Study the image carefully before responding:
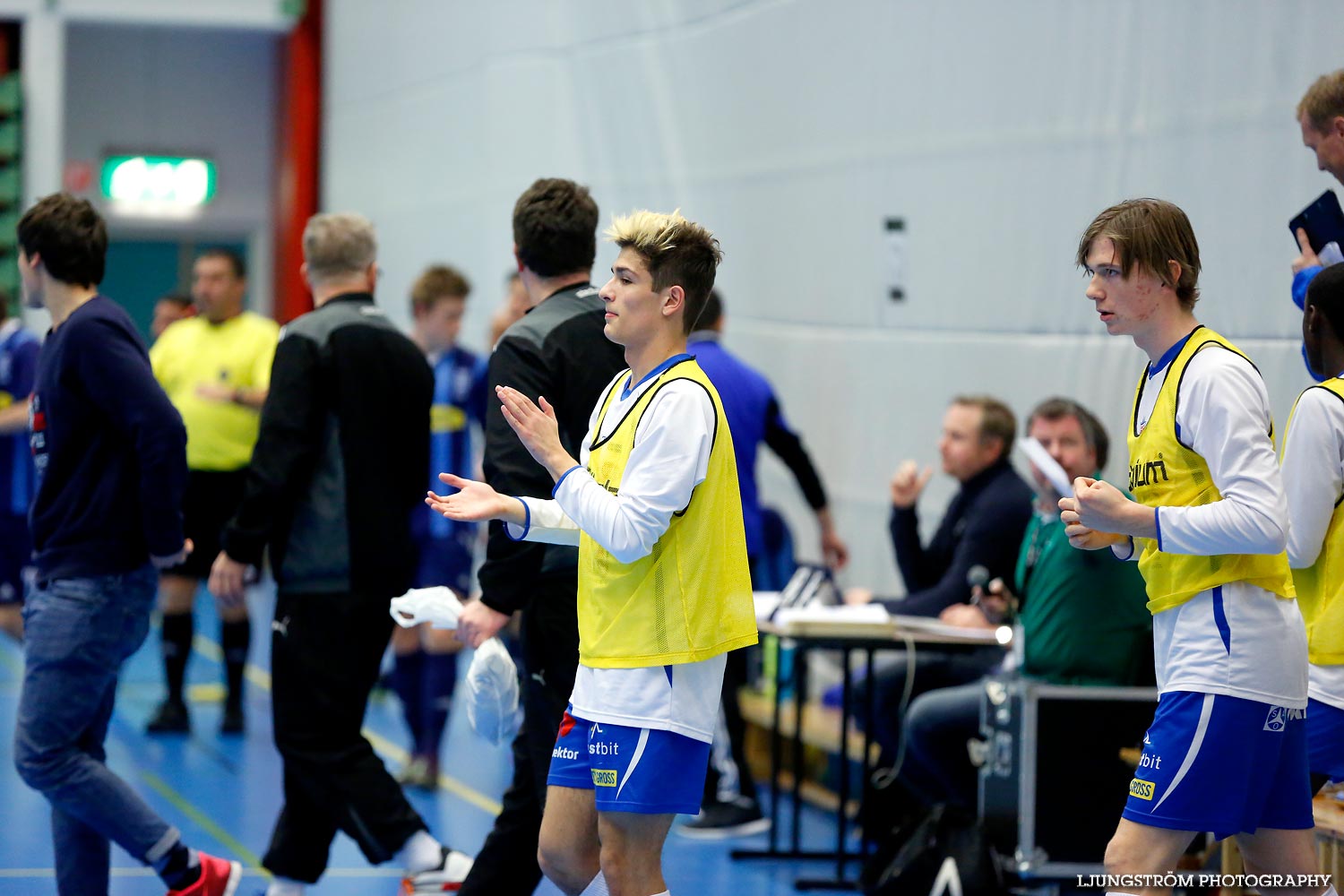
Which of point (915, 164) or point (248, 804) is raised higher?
point (915, 164)

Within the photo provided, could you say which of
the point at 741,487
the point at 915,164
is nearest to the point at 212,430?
the point at 741,487

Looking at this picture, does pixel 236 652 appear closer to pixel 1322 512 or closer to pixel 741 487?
pixel 741 487

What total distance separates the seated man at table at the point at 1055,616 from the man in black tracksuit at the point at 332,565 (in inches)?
67.4

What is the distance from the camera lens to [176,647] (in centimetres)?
726

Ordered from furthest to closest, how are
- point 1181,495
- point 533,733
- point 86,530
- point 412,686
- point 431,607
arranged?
1. point 412,686
2. point 86,530
3. point 533,733
4. point 431,607
5. point 1181,495

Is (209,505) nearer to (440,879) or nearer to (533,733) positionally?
(440,879)

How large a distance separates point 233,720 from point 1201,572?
17.3 ft

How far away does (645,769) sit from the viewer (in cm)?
287

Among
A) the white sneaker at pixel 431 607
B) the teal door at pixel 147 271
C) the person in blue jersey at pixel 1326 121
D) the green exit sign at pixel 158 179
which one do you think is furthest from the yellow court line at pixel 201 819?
the teal door at pixel 147 271

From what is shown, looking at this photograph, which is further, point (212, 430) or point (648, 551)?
point (212, 430)

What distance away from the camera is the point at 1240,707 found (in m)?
2.87

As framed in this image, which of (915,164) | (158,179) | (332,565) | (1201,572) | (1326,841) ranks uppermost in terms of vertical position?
(158,179)

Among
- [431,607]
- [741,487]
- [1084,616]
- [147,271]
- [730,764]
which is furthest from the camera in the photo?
[147,271]

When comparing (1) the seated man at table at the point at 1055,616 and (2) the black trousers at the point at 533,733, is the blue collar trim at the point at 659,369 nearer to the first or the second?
(2) the black trousers at the point at 533,733
